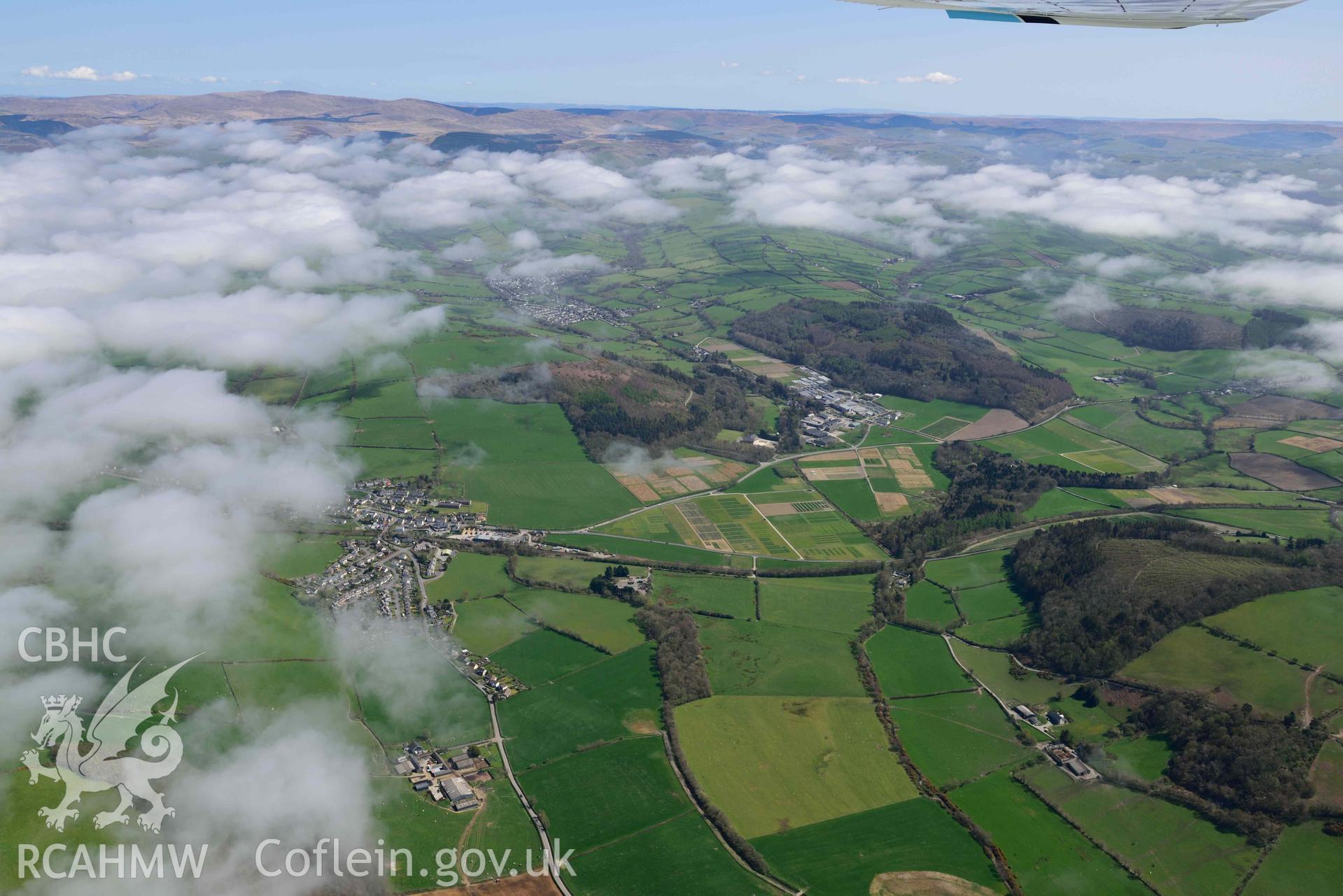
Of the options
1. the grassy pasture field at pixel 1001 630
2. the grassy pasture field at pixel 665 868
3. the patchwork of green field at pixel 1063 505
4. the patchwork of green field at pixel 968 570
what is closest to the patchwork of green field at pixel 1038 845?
the grassy pasture field at pixel 665 868

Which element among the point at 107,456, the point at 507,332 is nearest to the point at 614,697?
the point at 107,456

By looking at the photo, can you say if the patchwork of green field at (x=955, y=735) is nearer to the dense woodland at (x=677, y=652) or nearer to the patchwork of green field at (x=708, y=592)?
the dense woodland at (x=677, y=652)

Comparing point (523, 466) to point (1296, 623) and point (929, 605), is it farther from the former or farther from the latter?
point (1296, 623)

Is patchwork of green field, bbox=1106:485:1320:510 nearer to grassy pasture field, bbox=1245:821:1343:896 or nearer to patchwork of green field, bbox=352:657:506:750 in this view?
grassy pasture field, bbox=1245:821:1343:896

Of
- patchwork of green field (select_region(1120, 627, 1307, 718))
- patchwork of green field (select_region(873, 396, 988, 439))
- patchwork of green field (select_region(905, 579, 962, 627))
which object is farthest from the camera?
patchwork of green field (select_region(873, 396, 988, 439))

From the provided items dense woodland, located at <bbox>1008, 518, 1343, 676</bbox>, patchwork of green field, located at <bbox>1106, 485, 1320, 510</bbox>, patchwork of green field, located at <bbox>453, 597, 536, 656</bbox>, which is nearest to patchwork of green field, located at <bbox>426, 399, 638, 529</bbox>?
patchwork of green field, located at <bbox>453, 597, 536, 656</bbox>

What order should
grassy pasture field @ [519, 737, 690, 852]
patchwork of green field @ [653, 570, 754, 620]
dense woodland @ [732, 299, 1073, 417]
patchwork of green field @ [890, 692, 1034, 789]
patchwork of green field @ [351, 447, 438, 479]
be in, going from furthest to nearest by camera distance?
1. dense woodland @ [732, 299, 1073, 417]
2. patchwork of green field @ [351, 447, 438, 479]
3. patchwork of green field @ [653, 570, 754, 620]
4. patchwork of green field @ [890, 692, 1034, 789]
5. grassy pasture field @ [519, 737, 690, 852]
